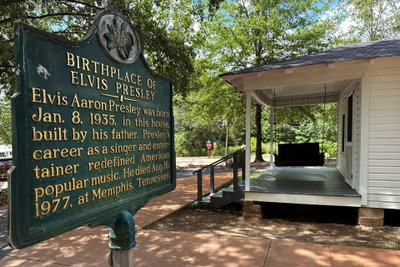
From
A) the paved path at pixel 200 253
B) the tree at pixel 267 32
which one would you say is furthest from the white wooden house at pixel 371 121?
the tree at pixel 267 32

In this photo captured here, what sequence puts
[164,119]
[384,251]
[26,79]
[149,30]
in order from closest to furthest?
[26,79], [164,119], [384,251], [149,30]

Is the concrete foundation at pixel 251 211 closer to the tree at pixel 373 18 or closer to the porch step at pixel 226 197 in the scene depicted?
the porch step at pixel 226 197

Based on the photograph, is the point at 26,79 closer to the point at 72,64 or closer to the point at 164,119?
the point at 72,64

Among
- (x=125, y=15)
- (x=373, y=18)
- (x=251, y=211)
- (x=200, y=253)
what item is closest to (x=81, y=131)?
(x=200, y=253)

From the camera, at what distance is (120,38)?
2.17 meters

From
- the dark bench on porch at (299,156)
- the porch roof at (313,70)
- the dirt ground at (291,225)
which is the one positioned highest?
the porch roof at (313,70)

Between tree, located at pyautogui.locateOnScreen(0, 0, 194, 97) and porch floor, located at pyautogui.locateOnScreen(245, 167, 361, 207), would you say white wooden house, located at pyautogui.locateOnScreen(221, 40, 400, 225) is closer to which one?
porch floor, located at pyautogui.locateOnScreen(245, 167, 361, 207)

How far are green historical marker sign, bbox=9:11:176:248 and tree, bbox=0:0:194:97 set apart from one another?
5.91m

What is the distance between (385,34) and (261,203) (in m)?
17.2

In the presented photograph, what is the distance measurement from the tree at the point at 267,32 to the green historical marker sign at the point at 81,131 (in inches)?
535

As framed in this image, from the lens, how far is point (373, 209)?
5578 millimetres

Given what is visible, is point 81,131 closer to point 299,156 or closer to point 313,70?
point 313,70

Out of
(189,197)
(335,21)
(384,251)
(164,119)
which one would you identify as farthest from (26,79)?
(335,21)

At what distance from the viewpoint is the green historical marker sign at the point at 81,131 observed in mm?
1480
